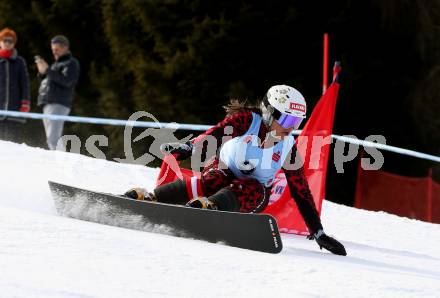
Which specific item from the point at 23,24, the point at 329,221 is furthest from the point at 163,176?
the point at 23,24

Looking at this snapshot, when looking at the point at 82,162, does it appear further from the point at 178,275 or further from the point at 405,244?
the point at 178,275

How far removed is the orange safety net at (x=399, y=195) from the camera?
10766 mm

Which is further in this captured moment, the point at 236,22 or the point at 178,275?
the point at 236,22

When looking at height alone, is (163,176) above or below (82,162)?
above

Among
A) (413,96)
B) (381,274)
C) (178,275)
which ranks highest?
(178,275)

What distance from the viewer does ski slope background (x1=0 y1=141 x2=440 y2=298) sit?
3.87m

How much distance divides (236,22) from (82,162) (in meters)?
5.47

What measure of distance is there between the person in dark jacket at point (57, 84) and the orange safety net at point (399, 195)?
4126 mm

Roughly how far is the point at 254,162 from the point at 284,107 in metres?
0.42

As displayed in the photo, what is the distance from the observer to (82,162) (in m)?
9.09

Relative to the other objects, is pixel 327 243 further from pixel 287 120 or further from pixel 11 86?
pixel 11 86

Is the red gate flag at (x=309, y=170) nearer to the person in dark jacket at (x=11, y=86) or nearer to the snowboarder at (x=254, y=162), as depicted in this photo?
the snowboarder at (x=254, y=162)

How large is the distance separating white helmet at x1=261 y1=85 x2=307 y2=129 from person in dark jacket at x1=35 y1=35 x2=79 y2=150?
4.75 metres

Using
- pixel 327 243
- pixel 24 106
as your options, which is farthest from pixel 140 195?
pixel 24 106
